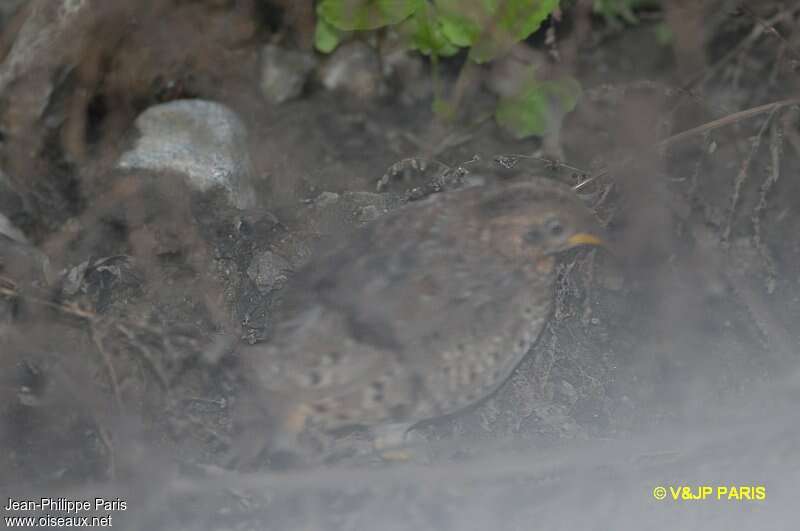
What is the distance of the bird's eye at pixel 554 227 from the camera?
300 cm

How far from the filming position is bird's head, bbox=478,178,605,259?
2.98 m

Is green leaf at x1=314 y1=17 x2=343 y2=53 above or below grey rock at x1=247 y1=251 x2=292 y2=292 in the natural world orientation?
above

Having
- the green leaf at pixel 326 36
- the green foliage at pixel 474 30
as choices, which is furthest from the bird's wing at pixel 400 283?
the green leaf at pixel 326 36

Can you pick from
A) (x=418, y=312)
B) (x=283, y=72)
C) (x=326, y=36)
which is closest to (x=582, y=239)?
(x=418, y=312)

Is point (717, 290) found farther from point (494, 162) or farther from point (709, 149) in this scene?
point (494, 162)

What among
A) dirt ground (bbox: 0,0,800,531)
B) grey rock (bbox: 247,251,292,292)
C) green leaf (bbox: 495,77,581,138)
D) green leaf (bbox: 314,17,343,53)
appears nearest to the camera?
dirt ground (bbox: 0,0,800,531)

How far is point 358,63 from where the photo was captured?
465 cm

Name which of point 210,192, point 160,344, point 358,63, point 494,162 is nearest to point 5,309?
point 160,344

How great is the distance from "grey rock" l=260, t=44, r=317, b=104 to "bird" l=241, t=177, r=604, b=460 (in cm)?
170

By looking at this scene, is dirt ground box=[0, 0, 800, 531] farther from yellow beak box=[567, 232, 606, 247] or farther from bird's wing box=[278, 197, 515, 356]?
bird's wing box=[278, 197, 515, 356]

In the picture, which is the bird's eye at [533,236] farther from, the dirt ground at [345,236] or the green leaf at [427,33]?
the green leaf at [427,33]

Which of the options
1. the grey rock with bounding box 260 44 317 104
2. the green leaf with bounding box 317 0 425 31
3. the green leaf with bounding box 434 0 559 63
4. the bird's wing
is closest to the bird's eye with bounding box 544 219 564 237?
the bird's wing

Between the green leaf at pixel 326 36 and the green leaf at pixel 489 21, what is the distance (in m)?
0.61

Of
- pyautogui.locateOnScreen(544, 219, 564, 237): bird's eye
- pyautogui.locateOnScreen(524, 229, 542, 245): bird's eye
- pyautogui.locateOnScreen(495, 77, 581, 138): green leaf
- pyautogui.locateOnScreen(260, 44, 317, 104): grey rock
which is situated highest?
pyautogui.locateOnScreen(544, 219, 564, 237): bird's eye
